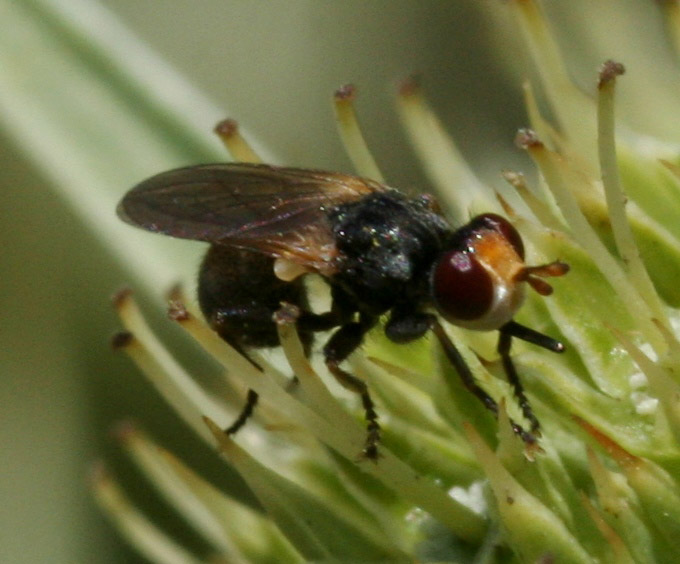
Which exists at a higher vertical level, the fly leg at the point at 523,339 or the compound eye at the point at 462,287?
the compound eye at the point at 462,287

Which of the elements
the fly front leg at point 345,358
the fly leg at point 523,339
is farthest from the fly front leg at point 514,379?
the fly front leg at point 345,358

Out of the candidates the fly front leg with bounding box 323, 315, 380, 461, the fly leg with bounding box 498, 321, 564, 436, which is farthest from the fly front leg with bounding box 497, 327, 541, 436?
the fly front leg with bounding box 323, 315, 380, 461

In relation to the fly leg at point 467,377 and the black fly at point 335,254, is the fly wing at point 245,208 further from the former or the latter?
the fly leg at point 467,377

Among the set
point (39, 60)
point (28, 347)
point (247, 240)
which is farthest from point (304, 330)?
point (28, 347)

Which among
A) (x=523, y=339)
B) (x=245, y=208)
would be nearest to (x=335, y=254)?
(x=245, y=208)

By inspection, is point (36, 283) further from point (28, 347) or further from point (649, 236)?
point (649, 236)

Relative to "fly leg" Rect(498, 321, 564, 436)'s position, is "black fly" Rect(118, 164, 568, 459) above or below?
above

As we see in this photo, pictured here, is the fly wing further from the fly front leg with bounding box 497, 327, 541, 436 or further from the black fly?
the fly front leg with bounding box 497, 327, 541, 436

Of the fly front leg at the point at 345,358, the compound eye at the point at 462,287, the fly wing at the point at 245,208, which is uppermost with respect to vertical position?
the fly wing at the point at 245,208
